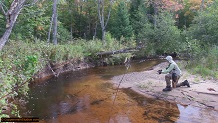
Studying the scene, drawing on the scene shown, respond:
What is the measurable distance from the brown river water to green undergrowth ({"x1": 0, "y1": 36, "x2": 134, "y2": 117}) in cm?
99

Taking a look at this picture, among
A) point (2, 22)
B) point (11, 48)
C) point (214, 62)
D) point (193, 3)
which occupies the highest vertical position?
point (193, 3)

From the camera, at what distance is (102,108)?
923cm

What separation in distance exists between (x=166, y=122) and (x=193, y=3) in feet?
94.9

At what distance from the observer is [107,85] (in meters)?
12.9

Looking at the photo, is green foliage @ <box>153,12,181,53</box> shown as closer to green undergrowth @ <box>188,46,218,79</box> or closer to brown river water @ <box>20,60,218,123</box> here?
green undergrowth @ <box>188,46,218,79</box>

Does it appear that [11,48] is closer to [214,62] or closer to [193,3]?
[214,62]

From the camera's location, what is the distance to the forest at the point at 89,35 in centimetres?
831

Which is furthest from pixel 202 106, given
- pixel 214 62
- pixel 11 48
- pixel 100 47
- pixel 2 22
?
pixel 2 22

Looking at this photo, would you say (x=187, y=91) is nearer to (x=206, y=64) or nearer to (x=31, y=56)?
(x=206, y=64)

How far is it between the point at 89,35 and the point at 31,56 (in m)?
27.6

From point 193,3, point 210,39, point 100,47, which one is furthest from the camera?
point 193,3

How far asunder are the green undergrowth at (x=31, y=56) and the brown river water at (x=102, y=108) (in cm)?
99

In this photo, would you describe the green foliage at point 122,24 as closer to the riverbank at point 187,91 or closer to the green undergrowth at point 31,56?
the green undergrowth at point 31,56

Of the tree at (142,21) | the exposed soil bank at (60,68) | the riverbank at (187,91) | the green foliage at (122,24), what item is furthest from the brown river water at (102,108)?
the green foliage at (122,24)
